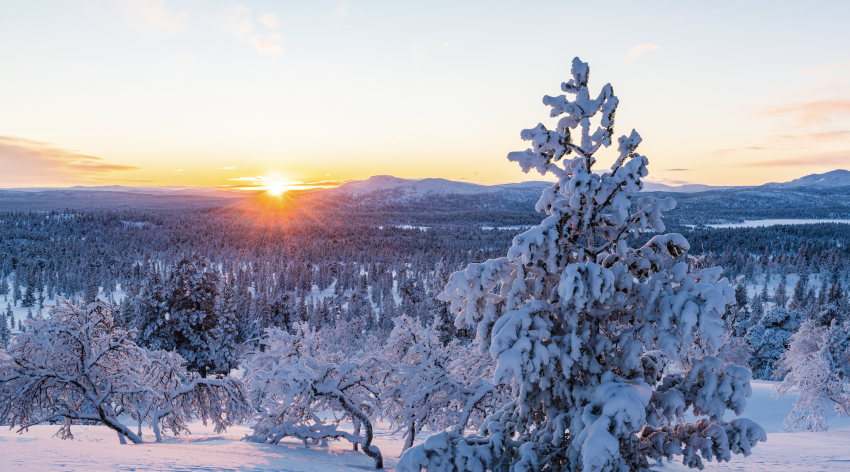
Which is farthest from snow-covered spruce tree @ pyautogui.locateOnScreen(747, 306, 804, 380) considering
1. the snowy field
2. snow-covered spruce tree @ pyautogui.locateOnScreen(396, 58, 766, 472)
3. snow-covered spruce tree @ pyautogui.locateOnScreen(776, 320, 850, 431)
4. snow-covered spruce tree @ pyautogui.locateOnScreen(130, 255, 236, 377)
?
snow-covered spruce tree @ pyautogui.locateOnScreen(396, 58, 766, 472)

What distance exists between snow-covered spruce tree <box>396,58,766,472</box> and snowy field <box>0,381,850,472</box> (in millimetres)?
5004

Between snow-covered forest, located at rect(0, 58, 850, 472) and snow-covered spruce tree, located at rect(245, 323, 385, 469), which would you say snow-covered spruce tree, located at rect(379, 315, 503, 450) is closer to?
snow-covered forest, located at rect(0, 58, 850, 472)

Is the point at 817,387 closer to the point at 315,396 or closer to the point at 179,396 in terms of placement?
the point at 315,396

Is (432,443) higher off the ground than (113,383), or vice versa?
(432,443)

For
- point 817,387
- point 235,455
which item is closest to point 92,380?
point 235,455

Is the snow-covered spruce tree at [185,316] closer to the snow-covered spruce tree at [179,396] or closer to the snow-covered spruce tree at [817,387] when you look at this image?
the snow-covered spruce tree at [179,396]

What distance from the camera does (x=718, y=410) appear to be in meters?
6.10

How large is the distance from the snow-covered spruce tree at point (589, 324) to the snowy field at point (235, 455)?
500 centimetres

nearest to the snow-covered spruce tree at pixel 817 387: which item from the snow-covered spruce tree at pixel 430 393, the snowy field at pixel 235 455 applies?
the snowy field at pixel 235 455

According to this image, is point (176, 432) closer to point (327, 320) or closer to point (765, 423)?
point (765, 423)

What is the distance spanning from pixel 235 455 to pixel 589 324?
8.35 metres

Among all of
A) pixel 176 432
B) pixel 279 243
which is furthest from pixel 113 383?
pixel 279 243

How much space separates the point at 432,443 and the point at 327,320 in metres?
68.0

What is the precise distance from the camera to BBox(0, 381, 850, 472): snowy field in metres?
7.88
